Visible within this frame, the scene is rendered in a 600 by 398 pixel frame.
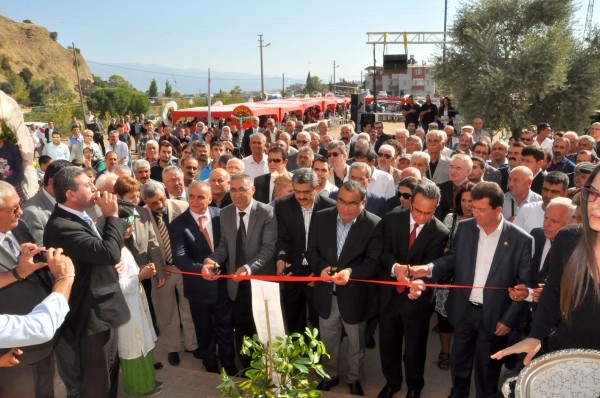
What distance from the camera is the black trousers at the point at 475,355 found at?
3713 mm

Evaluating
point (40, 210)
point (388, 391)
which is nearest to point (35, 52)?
point (40, 210)

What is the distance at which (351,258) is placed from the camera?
13.2 ft

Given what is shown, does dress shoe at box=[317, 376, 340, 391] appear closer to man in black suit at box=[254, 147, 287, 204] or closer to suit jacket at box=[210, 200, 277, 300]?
suit jacket at box=[210, 200, 277, 300]

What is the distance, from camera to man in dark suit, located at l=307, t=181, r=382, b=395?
3.96m

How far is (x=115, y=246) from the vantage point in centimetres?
325

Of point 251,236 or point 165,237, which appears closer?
point 251,236

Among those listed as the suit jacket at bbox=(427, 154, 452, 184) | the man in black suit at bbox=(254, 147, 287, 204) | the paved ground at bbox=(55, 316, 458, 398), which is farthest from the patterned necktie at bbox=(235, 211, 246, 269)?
the suit jacket at bbox=(427, 154, 452, 184)

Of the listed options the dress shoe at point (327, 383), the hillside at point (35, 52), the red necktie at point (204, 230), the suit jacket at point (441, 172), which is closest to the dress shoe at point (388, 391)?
the dress shoe at point (327, 383)

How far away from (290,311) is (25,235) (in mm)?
2390

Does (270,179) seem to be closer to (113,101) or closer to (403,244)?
(403,244)

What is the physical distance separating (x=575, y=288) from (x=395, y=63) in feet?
75.7

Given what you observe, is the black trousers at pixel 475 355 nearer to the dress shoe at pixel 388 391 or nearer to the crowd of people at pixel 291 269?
the crowd of people at pixel 291 269

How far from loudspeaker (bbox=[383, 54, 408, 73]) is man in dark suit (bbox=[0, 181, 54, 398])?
22288mm

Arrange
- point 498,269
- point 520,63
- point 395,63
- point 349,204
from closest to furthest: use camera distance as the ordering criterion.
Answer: point 498,269
point 349,204
point 520,63
point 395,63
